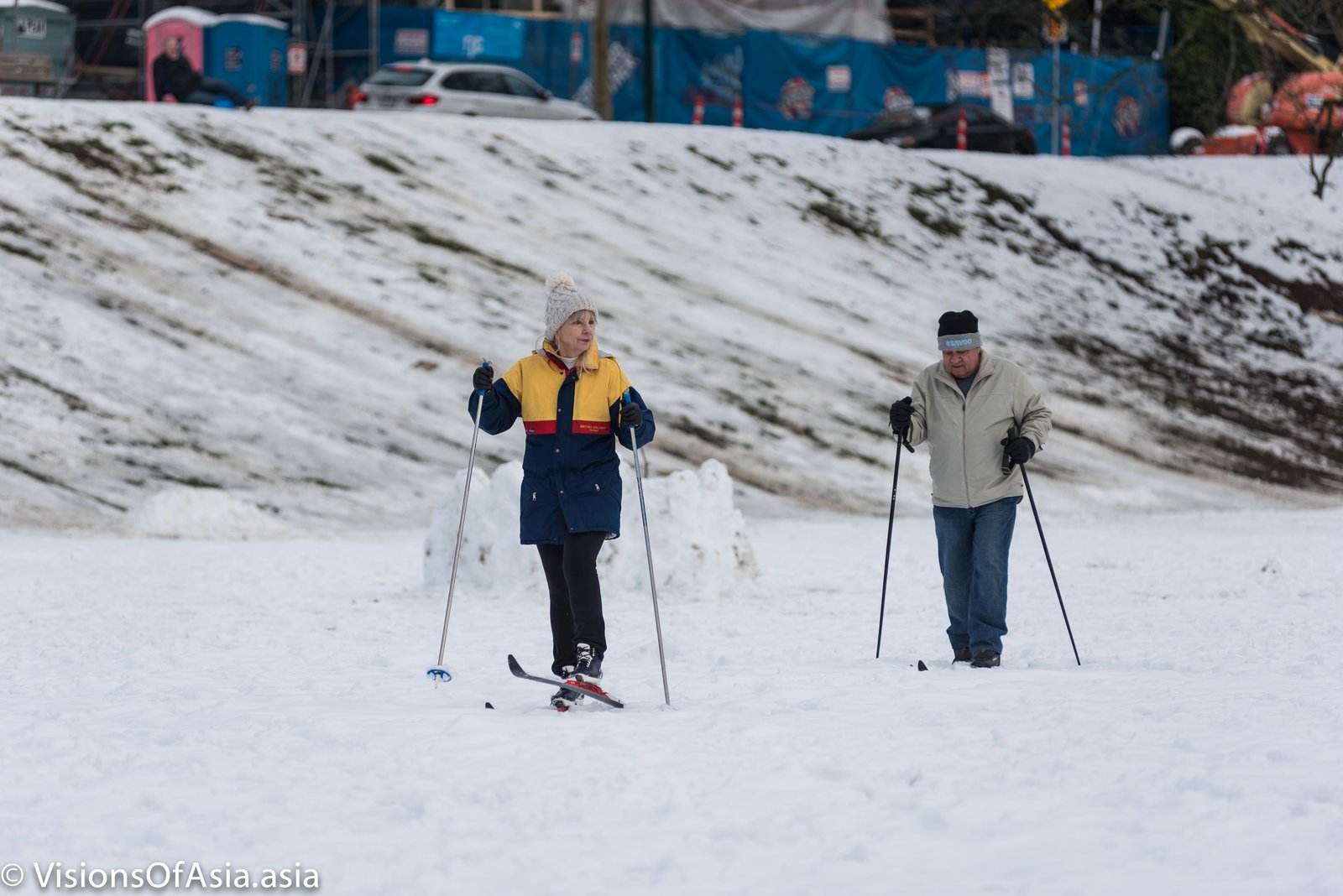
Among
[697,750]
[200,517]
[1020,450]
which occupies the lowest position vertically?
[200,517]

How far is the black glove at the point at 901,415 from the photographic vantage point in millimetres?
6922

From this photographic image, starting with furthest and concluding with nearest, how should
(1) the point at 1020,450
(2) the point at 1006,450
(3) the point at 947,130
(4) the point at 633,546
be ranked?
(3) the point at 947,130 < (4) the point at 633,546 < (2) the point at 1006,450 < (1) the point at 1020,450

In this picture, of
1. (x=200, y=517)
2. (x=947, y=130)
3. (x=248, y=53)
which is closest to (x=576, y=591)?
(x=200, y=517)

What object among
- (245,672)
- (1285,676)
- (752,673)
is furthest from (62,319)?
(1285,676)

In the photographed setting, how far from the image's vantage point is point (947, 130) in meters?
30.0

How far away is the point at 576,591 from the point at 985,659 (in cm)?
198

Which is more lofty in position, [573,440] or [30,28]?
[30,28]

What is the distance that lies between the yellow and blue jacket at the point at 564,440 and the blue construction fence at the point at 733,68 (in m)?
26.0

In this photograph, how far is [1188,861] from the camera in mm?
3875

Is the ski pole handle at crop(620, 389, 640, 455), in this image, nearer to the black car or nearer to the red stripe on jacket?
the red stripe on jacket

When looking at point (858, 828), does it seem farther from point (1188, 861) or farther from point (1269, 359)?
point (1269, 359)

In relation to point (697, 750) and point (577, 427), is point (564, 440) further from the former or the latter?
point (697, 750)

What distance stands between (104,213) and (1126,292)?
13624mm

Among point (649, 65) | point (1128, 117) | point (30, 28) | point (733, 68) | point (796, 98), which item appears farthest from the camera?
point (1128, 117)
